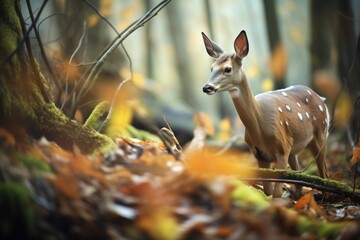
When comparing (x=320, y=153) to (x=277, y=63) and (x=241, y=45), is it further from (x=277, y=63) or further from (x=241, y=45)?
(x=277, y=63)

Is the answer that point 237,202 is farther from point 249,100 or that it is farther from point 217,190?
point 249,100

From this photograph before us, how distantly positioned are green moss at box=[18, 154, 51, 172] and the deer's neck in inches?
Answer: 93.3

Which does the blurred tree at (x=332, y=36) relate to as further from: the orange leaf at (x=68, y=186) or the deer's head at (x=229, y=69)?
the orange leaf at (x=68, y=186)

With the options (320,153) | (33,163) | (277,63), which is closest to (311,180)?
(320,153)

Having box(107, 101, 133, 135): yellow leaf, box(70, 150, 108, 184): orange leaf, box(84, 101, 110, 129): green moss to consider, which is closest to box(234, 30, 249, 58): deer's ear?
box(84, 101, 110, 129): green moss

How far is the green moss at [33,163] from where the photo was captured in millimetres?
2594

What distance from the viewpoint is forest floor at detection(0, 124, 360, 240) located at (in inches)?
93.5

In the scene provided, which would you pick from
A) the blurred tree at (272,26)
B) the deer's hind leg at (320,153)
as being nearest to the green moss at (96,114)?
the deer's hind leg at (320,153)

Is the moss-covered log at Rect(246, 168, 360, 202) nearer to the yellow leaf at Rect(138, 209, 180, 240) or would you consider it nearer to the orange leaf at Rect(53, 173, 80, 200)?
the yellow leaf at Rect(138, 209, 180, 240)

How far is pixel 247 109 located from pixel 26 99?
7.24 ft

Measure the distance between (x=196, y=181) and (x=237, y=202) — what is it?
0.99 feet

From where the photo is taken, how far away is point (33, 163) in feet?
8.61

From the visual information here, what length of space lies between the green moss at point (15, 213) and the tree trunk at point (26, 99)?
2.62ft

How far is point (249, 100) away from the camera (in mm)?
4605
